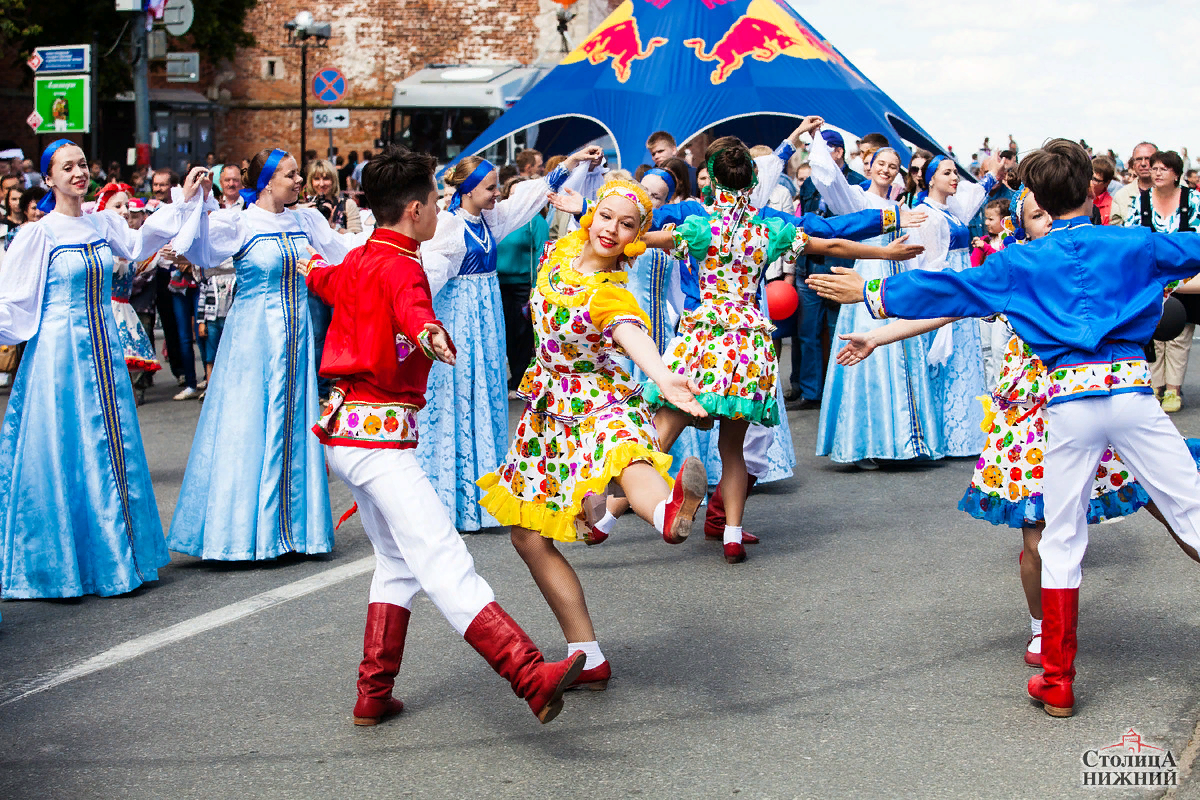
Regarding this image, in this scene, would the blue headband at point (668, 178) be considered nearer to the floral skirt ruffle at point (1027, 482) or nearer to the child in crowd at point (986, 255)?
the child in crowd at point (986, 255)

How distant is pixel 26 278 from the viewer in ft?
19.1

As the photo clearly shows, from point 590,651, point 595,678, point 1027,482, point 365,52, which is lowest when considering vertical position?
point 595,678

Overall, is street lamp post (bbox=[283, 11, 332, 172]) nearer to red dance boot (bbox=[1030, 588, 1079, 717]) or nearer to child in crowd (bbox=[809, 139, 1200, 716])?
child in crowd (bbox=[809, 139, 1200, 716])

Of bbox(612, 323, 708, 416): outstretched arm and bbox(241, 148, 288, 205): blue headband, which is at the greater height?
bbox(241, 148, 288, 205): blue headband

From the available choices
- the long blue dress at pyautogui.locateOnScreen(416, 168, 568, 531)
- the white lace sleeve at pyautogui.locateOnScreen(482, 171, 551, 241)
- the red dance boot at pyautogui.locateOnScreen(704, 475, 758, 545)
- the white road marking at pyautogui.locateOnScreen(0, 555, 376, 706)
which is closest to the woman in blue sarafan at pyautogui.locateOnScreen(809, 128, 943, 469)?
the red dance boot at pyautogui.locateOnScreen(704, 475, 758, 545)

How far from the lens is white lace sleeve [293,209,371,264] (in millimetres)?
6594

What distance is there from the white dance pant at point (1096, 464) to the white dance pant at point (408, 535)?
6.04ft

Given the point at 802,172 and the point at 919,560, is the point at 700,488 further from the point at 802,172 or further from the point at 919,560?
the point at 802,172

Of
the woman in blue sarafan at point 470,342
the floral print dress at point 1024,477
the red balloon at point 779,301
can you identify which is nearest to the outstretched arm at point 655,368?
the floral print dress at point 1024,477

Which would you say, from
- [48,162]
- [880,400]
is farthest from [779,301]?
[48,162]

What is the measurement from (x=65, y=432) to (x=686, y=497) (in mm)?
3434

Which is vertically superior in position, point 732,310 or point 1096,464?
point 732,310

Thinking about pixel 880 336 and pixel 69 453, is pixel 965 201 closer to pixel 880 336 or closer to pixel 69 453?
pixel 880 336

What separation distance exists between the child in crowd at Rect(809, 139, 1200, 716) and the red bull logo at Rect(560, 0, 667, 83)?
9.96m
